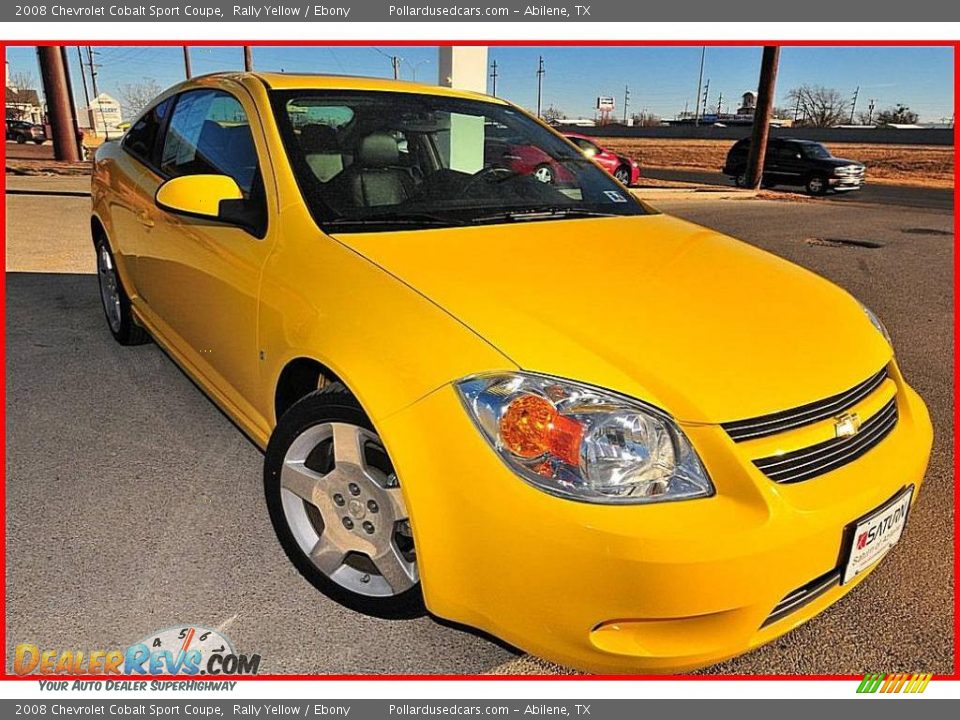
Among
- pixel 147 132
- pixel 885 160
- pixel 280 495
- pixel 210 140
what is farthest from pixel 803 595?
pixel 885 160

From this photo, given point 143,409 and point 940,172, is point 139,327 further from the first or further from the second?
point 940,172

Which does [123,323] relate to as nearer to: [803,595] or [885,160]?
[803,595]

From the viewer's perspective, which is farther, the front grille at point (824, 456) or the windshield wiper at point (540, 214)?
the windshield wiper at point (540, 214)

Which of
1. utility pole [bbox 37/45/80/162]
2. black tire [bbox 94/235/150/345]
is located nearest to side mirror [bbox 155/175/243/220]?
black tire [bbox 94/235/150/345]

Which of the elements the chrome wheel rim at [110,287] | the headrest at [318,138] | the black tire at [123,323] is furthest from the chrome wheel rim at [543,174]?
the chrome wheel rim at [110,287]

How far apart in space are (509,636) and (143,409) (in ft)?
8.37

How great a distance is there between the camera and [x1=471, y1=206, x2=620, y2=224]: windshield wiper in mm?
2668

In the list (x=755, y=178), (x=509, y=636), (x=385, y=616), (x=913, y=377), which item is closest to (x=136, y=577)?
(x=385, y=616)

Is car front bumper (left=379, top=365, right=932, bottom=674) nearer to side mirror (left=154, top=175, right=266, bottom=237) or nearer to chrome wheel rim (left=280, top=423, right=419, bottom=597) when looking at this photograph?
chrome wheel rim (left=280, top=423, right=419, bottom=597)

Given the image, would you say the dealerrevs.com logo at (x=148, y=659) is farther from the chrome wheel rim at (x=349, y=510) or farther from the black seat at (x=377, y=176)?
the black seat at (x=377, y=176)

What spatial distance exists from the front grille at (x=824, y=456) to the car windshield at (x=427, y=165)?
1.34 m

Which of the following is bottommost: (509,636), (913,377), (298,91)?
(913,377)

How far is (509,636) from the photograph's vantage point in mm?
1764

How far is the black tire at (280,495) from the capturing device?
199cm
